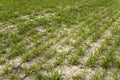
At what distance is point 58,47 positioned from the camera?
805cm

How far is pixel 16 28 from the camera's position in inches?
399

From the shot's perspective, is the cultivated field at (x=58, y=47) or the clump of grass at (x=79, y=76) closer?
the clump of grass at (x=79, y=76)

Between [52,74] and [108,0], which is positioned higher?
[52,74]

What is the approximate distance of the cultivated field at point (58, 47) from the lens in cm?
622

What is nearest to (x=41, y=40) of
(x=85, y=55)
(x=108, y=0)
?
(x=85, y=55)

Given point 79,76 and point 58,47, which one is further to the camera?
point 58,47

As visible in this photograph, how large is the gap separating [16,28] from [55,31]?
1634mm

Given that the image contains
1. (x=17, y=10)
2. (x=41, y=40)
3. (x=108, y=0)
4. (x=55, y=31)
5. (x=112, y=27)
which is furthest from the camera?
(x=108, y=0)

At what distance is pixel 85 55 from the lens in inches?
291

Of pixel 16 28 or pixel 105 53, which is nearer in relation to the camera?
pixel 105 53

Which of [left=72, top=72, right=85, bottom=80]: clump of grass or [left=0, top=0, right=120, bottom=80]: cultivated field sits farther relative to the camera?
[left=0, top=0, right=120, bottom=80]: cultivated field

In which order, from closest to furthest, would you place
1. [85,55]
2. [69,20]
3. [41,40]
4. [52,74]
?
[52,74] < [85,55] < [41,40] < [69,20]

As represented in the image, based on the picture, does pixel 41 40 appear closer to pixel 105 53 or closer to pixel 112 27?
pixel 105 53

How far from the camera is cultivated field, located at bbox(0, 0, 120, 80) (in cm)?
622
